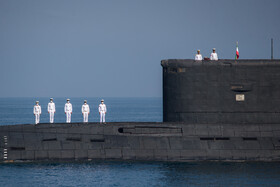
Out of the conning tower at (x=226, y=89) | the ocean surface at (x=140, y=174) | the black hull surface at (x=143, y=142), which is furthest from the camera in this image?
the conning tower at (x=226, y=89)

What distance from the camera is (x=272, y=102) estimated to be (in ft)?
82.4

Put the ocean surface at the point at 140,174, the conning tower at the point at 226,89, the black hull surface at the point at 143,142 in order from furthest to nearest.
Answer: the conning tower at the point at 226,89
the black hull surface at the point at 143,142
the ocean surface at the point at 140,174

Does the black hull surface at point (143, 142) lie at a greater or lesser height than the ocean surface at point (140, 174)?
greater

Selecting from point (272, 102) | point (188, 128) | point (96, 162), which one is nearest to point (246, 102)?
point (272, 102)

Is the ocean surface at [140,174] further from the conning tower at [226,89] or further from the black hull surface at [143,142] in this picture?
the conning tower at [226,89]

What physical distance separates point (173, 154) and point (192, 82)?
133 inches

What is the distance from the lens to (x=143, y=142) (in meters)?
25.5

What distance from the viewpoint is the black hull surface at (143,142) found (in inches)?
979

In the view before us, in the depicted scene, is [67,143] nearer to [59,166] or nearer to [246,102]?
[59,166]

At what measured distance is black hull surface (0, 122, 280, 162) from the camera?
24875 mm

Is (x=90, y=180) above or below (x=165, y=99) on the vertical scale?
below

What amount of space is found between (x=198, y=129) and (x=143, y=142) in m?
2.62

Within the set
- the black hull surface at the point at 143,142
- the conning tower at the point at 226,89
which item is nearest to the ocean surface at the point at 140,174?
the black hull surface at the point at 143,142

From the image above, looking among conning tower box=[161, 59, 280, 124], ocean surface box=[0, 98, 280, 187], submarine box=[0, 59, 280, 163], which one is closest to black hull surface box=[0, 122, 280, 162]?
submarine box=[0, 59, 280, 163]
